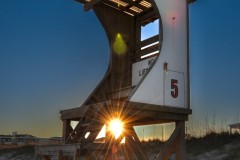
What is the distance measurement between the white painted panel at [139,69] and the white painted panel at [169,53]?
1179 mm

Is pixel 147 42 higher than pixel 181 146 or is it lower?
higher

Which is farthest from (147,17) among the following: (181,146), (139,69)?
(181,146)

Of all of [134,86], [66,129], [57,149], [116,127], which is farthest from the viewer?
[66,129]

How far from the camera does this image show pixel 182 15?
937 cm

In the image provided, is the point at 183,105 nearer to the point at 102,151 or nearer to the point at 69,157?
the point at 102,151

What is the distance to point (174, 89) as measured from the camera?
8906 millimetres

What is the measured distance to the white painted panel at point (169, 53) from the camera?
847 cm

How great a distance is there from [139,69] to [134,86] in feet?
3.73

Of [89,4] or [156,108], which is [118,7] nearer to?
[89,4]

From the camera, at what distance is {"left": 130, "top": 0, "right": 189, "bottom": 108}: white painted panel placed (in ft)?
27.8

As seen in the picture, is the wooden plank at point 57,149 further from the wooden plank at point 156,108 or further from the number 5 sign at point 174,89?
the number 5 sign at point 174,89

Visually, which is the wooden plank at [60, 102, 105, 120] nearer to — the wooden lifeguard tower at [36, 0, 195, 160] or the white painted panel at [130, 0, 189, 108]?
the wooden lifeguard tower at [36, 0, 195, 160]

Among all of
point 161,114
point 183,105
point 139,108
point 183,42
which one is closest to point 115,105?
point 139,108

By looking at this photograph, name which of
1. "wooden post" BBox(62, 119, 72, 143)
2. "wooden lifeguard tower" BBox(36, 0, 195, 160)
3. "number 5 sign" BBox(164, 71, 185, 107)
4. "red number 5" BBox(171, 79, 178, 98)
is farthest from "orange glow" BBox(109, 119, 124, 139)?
"wooden post" BBox(62, 119, 72, 143)
